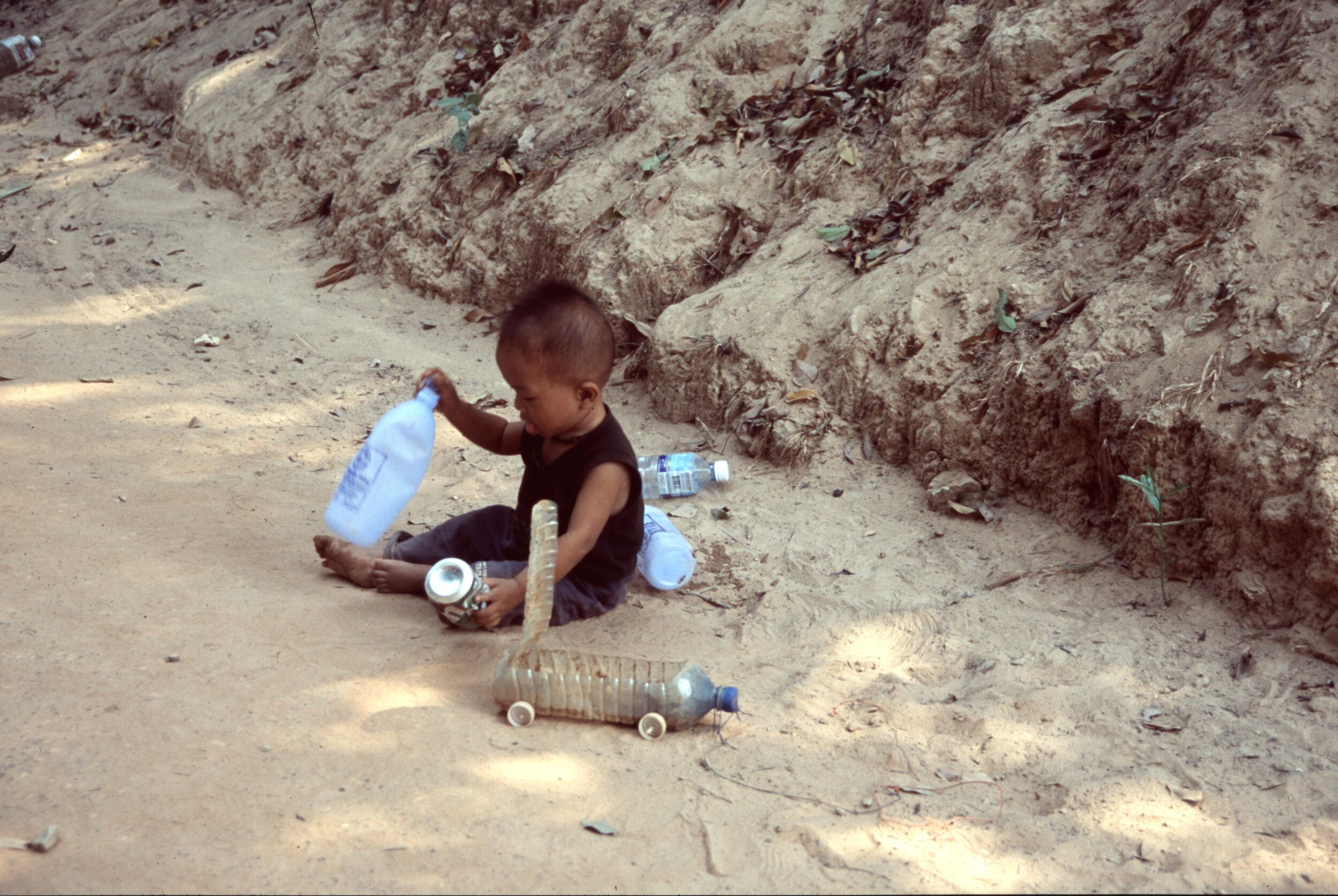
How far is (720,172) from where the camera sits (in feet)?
17.3

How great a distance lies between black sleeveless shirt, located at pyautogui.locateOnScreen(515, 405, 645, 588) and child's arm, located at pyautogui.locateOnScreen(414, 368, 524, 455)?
87mm

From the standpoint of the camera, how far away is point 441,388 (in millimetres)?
2996

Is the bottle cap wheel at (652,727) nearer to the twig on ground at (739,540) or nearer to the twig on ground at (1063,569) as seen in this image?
the twig on ground at (739,540)

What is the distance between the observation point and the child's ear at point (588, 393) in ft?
9.14

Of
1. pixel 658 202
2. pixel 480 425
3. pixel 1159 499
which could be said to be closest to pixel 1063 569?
pixel 1159 499

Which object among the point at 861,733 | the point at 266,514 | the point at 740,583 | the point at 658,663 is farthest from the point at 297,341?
the point at 861,733

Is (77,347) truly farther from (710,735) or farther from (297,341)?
(710,735)

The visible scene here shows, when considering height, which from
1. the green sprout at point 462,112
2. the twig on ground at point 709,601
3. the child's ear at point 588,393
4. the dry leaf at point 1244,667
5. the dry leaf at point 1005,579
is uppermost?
the green sprout at point 462,112

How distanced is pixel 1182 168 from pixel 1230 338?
0.82 meters

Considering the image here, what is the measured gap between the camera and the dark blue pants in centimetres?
306

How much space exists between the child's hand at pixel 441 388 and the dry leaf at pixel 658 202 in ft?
8.23

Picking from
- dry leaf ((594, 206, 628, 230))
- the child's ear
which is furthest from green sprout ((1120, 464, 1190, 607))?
dry leaf ((594, 206, 628, 230))

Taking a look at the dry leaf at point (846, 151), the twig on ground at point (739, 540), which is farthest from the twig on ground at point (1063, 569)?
the dry leaf at point (846, 151)

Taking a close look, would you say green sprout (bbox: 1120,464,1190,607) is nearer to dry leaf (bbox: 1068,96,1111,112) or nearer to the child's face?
the child's face
